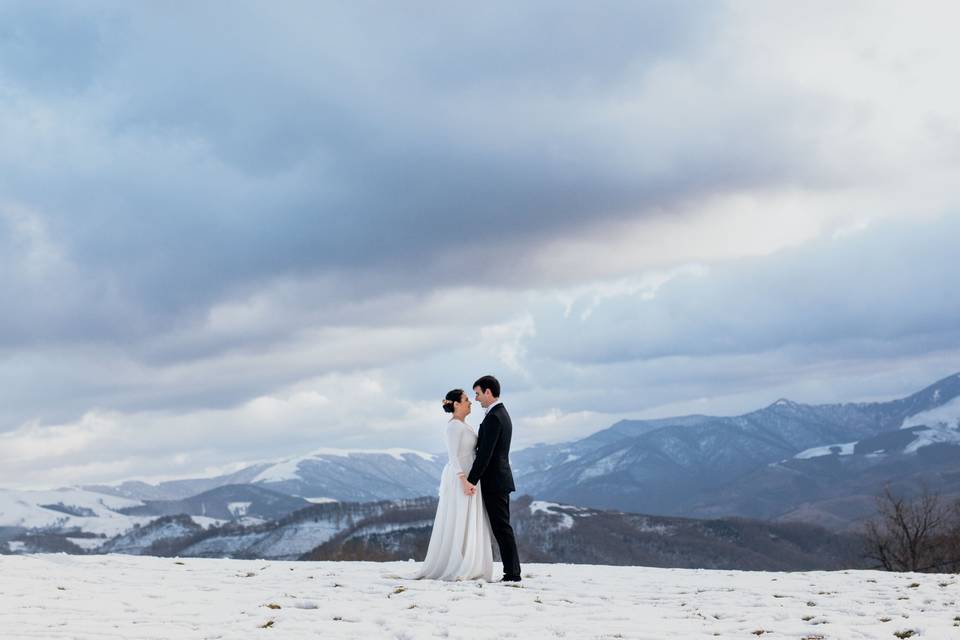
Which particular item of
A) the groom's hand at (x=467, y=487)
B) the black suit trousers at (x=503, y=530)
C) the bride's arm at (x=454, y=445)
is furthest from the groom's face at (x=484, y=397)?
the black suit trousers at (x=503, y=530)

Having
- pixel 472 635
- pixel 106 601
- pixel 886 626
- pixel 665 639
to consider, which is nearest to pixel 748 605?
pixel 886 626

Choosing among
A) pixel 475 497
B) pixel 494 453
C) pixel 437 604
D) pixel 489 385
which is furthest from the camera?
pixel 475 497

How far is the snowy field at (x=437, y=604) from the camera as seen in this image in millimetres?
15977

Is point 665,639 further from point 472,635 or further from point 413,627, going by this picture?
point 413,627

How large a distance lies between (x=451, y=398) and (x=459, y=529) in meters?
2.99

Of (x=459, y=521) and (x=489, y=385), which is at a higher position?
(x=489, y=385)

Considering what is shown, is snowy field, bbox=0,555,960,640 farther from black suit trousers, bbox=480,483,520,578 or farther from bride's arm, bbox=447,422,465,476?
bride's arm, bbox=447,422,465,476

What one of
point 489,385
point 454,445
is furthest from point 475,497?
point 489,385

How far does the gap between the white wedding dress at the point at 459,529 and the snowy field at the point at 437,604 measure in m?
0.95

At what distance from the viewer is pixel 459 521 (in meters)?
21.9

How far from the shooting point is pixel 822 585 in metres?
22.9

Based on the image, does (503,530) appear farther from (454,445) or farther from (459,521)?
(454,445)

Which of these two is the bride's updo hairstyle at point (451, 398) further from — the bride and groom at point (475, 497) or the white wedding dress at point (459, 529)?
the white wedding dress at point (459, 529)

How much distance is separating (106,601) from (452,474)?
788 centimetres
